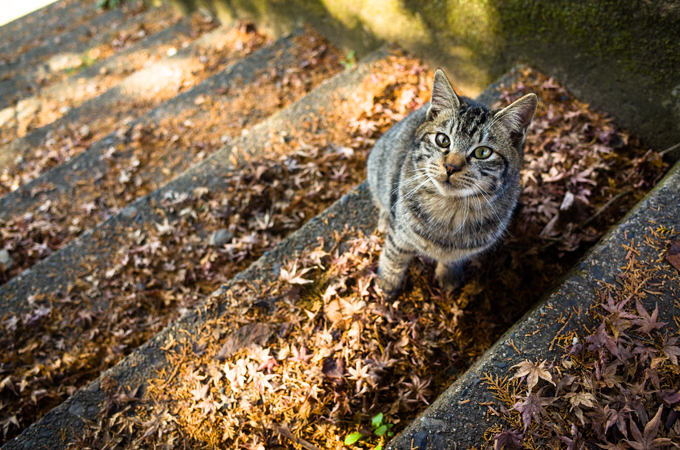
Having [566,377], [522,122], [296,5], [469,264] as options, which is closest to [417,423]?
[566,377]

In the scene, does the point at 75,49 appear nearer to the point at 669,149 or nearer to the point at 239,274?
the point at 239,274

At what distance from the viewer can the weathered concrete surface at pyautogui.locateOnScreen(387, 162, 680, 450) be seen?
1.93 meters

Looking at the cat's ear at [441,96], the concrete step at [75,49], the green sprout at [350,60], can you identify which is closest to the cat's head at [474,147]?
the cat's ear at [441,96]

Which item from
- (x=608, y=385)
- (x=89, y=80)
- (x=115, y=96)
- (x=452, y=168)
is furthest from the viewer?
(x=89, y=80)

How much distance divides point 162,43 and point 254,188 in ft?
17.9

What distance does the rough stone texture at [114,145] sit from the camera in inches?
184

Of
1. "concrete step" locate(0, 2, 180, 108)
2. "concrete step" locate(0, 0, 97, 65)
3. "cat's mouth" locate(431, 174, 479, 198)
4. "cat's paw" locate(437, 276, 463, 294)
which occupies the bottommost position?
"cat's paw" locate(437, 276, 463, 294)

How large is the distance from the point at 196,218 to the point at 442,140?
2695mm

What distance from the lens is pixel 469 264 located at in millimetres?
3105

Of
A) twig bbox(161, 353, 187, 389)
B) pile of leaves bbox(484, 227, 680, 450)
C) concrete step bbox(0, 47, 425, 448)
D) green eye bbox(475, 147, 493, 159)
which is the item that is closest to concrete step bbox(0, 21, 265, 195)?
concrete step bbox(0, 47, 425, 448)

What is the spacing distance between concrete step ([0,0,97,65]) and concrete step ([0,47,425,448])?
7.75m

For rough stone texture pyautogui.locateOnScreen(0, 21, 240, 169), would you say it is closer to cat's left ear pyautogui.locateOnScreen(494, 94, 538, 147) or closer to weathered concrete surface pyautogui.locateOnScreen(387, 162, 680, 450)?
cat's left ear pyautogui.locateOnScreen(494, 94, 538, 147)

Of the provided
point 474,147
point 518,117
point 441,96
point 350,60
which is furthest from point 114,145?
point 518,117

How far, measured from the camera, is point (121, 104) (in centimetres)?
600
